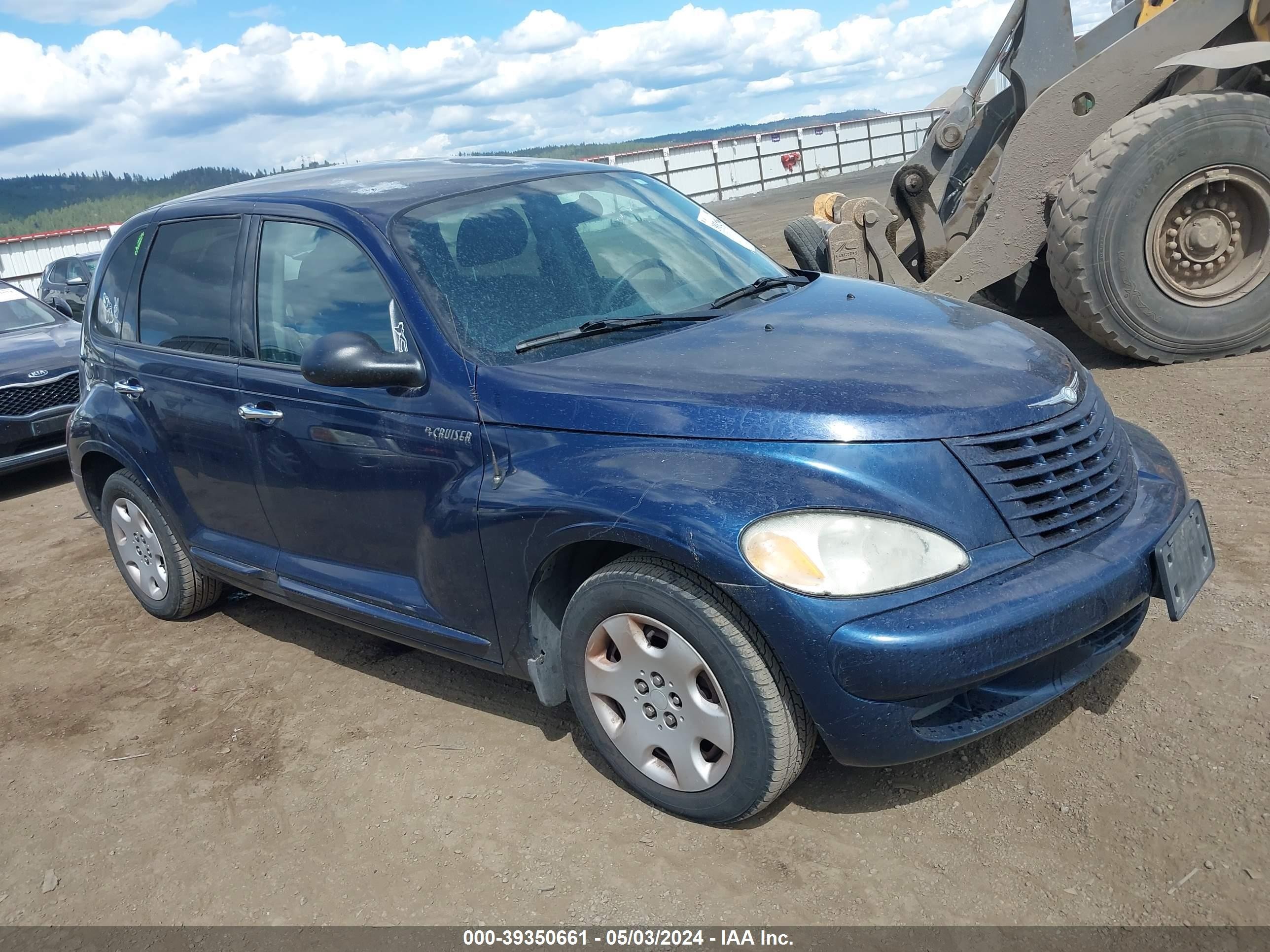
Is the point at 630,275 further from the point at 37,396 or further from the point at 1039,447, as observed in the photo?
the point at 37,396

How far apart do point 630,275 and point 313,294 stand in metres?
1.11

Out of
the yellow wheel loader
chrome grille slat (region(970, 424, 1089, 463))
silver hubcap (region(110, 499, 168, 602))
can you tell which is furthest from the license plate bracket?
silver hubcap (region(110, 499, 168, 602))

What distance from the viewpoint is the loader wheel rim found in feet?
20.6

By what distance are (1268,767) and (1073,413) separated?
1.06 meters

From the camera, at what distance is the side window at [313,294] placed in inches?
139

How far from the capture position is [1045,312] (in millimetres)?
8297

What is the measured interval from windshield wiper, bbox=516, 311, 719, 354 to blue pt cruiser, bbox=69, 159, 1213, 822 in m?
0.01

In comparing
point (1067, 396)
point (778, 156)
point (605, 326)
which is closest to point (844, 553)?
point (1067, 396)

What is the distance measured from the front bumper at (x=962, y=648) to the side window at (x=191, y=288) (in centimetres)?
255

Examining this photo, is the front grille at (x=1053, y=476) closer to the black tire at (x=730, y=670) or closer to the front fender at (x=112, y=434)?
the black tire at (x=730, y=670)

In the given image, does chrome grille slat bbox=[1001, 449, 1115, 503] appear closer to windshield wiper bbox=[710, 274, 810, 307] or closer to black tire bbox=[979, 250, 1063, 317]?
windshield wiper bbox=[710, 274, 810, 307]

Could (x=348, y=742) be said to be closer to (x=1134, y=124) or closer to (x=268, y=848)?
(x=268, y=848)

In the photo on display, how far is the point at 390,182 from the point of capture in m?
3.98

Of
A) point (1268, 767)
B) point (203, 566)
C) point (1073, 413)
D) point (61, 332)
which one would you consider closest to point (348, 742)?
point (203, 566)
